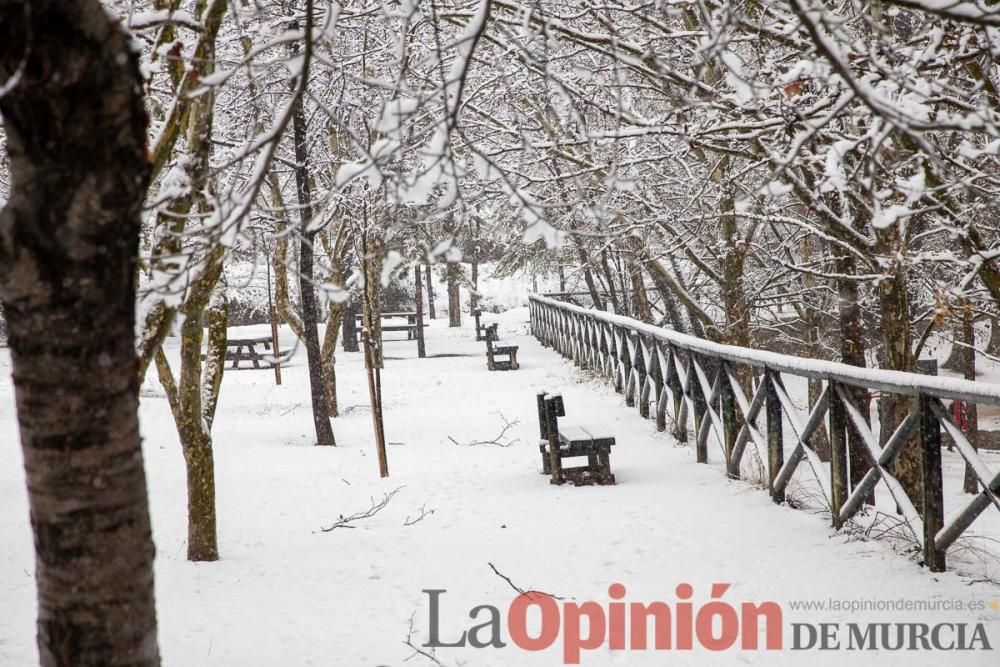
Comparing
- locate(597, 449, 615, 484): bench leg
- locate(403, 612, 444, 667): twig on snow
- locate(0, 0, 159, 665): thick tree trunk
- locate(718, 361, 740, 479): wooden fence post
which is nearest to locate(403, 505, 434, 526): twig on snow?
locate(597, 449, 615, 484): bench leg

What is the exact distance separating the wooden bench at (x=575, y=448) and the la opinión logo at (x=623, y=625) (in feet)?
8.64

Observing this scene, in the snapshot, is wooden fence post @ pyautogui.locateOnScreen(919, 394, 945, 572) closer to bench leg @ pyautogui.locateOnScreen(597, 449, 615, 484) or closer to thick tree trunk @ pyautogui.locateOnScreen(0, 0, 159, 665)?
bench leg @ pyautogui.locateOnScreen(597, 449, 615, 484)

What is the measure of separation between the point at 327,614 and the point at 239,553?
1.66m

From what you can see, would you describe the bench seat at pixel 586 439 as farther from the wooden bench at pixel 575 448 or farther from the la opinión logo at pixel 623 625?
the la opinión logo at pixel 623 625

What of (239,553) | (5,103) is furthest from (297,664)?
(5,103)

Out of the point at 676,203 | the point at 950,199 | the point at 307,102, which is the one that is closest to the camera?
the point at 950,199

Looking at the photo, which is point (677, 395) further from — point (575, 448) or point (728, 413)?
point (575, 448)

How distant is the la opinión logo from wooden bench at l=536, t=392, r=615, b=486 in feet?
8.64

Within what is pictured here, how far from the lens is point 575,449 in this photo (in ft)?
23.2

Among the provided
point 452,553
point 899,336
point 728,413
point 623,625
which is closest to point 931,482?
point 623,625

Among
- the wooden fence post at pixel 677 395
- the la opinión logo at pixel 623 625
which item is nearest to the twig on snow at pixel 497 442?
the wooden fence post at pixel 677 395

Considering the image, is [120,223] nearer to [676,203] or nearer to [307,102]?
[307,102]

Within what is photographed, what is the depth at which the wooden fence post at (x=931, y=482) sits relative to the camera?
4.13 meters

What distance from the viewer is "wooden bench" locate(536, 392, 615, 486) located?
7053 mm
